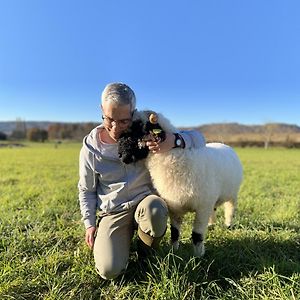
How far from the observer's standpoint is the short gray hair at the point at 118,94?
10.3ft

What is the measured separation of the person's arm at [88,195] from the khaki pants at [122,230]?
8cm

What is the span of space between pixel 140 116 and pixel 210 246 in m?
1.62

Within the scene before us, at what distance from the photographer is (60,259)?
11.3ft

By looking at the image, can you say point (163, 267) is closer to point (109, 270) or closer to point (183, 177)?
point (109, 270)

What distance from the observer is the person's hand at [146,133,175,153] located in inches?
130

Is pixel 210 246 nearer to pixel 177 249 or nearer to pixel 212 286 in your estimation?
pixel 177 249

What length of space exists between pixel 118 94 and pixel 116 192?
3.06 ft

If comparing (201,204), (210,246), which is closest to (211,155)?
(201,204)

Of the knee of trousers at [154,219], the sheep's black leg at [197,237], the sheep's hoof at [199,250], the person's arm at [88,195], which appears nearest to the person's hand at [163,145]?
the knee of trousers at [154,219]

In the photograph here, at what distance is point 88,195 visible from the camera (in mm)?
3678

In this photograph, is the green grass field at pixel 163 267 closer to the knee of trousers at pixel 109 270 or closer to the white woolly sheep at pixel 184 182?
the knee of trousers at pixel 109 270

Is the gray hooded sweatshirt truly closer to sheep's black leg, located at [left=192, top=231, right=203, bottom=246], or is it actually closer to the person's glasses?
the person's glasses

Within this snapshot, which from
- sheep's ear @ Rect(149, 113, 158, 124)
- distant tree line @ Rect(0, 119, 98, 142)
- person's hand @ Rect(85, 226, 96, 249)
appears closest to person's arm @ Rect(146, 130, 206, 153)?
sheep's ear @ Rect(149, 113, 158, 124)

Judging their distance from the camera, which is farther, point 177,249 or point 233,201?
point 233,201
